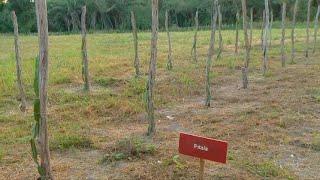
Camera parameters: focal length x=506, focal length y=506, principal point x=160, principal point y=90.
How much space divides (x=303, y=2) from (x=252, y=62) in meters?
27.2

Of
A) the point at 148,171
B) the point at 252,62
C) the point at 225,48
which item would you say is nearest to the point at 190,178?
the point at 148,171

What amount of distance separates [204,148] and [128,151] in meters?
1.64

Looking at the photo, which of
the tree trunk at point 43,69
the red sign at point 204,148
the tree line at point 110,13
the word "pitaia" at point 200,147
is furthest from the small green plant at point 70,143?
the tree line at point 110,13

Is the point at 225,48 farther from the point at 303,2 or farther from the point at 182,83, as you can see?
the point at 303,2

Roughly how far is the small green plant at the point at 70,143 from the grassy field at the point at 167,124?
14 millimetres

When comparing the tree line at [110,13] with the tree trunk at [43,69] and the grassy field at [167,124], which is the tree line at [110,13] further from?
the tree trunk at [43,69]

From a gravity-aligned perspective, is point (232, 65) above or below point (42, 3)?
below

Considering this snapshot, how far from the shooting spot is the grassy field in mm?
5902

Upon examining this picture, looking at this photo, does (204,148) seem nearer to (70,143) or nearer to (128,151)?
(128,151)

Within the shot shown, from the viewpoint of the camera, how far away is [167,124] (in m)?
8.18

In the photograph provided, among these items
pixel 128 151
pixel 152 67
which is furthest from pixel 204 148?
pixel 152 67

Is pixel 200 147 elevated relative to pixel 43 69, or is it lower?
lower

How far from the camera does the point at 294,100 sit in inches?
382

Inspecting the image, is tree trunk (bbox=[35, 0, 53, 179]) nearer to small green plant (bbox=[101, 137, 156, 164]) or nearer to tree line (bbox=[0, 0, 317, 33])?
small green plant (bbox=[101, 137, 156, 164])
